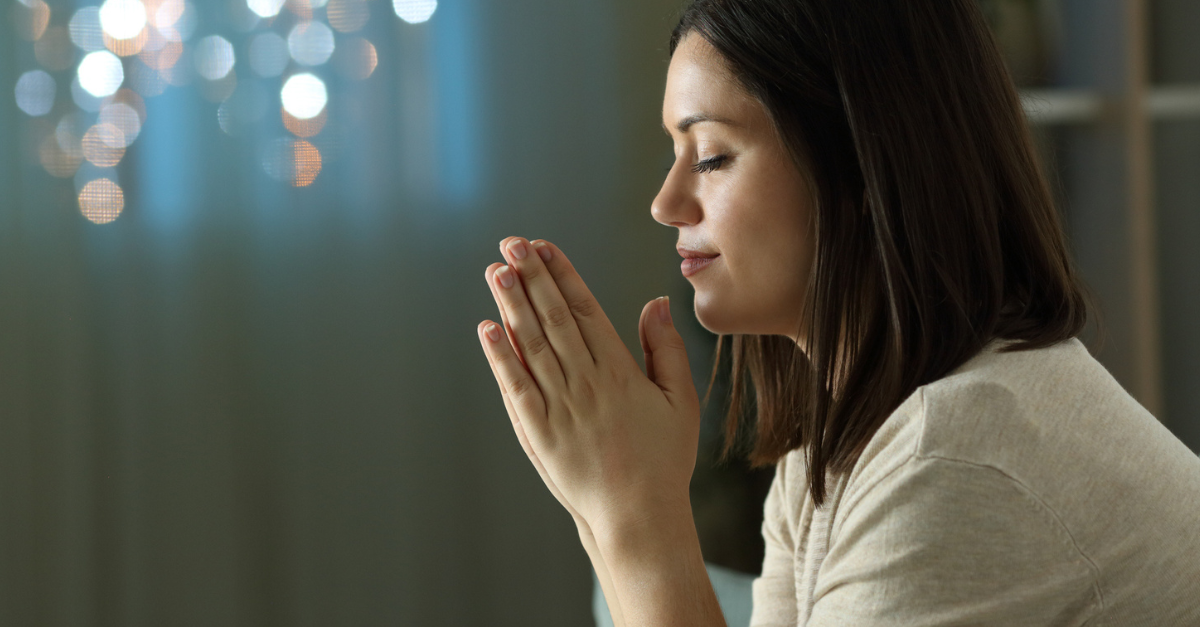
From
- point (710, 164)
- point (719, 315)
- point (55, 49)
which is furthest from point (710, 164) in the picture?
point (55, 49)

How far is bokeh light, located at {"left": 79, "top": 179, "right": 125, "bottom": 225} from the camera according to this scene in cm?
152

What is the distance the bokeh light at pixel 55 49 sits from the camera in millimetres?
1498

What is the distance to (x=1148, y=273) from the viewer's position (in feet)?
6.19

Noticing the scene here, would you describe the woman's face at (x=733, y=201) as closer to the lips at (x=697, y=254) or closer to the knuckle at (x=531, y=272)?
the lips at (x=697, y=254)

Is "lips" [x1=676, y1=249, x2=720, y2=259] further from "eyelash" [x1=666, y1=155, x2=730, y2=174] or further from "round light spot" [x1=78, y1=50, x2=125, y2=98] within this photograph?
"round light spot" [x1=78, y1=50, x2=125, y2=98]

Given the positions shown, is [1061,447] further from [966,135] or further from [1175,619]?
[966,135]

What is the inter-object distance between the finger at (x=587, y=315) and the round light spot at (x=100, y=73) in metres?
1.11

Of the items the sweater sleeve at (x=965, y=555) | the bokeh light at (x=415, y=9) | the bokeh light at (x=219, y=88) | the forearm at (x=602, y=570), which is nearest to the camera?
→ the sweater sleeve at (x=965, y=555)

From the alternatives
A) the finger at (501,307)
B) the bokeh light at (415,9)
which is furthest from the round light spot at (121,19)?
the finger at (501,307)

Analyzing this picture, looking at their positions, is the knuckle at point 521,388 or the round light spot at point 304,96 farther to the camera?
the round light spot at point 304,96

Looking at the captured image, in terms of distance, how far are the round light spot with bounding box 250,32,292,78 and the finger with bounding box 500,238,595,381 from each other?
3.40 ft

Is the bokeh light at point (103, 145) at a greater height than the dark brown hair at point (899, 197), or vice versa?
the bokeh light at point (103, 145)

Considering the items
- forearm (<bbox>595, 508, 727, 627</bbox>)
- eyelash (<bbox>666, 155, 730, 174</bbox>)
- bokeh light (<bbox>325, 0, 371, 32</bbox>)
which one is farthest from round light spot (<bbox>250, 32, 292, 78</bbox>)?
forearm (<bbox>595, 508, 727, 627</bbox>)

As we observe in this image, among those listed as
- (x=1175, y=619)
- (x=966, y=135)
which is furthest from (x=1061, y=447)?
(x=966, y=135)
